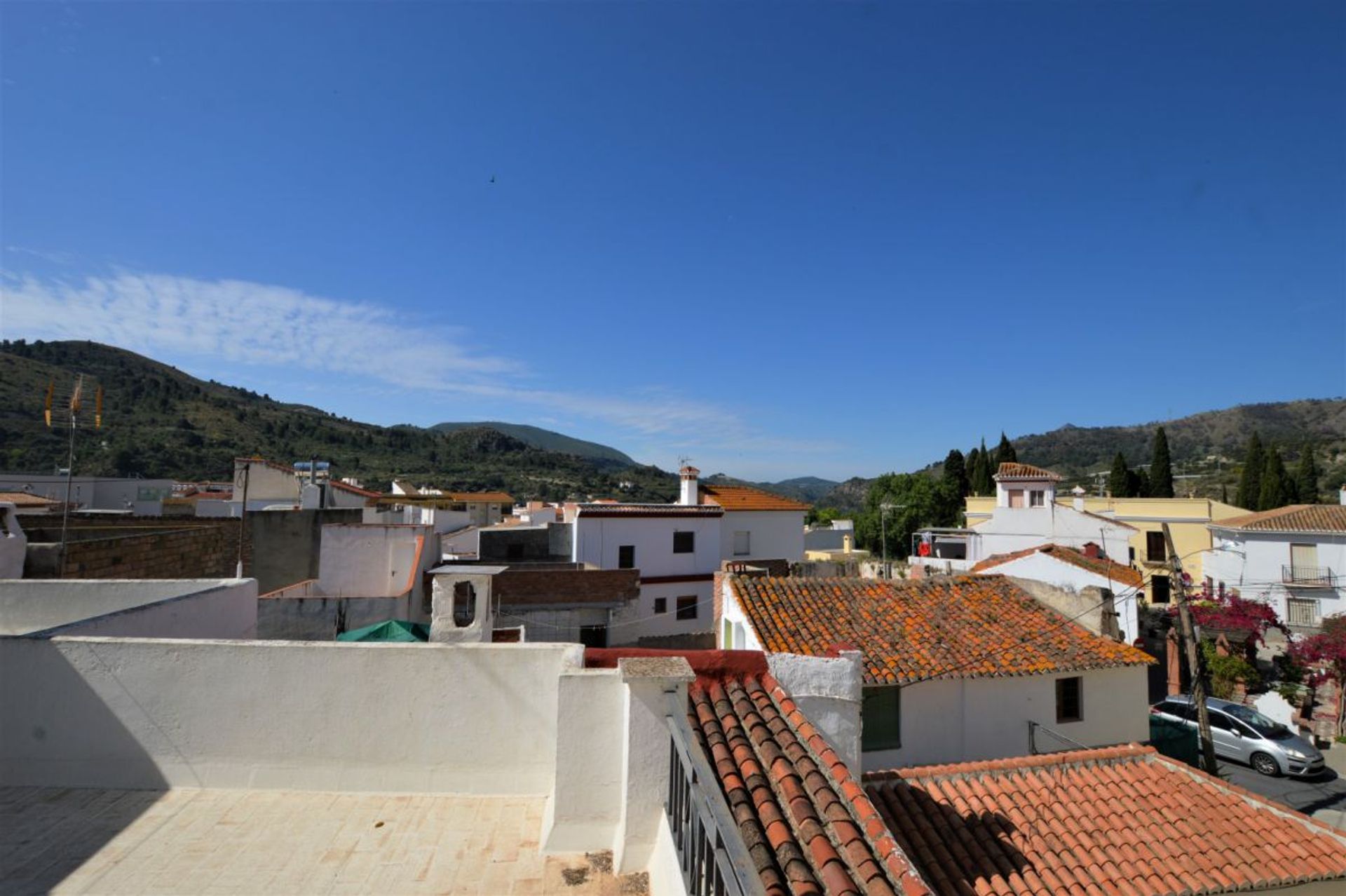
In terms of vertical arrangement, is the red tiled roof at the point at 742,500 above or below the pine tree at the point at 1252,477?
below

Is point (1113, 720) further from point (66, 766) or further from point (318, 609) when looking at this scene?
point (318, 609)

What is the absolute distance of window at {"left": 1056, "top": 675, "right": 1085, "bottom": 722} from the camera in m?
11.1

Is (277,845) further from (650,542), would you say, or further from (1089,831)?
(650,542)

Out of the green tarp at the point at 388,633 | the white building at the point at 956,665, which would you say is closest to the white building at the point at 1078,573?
the white building at the point at 956,665

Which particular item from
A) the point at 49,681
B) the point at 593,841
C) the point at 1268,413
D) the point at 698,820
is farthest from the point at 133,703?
the point at 1268,413

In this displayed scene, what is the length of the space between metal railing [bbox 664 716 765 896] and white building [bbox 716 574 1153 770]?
690 cm

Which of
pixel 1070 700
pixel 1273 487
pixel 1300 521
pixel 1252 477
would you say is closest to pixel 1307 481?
pixel 1252 477

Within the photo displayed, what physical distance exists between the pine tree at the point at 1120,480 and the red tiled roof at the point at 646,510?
37450mm

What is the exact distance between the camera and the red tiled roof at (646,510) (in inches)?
952

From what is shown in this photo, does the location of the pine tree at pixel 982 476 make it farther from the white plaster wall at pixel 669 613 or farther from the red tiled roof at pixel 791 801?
the red tiled roof at pixel 791 801

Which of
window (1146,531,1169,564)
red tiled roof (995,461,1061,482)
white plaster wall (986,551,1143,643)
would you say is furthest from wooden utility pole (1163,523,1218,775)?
window (1146,531,1169,564)

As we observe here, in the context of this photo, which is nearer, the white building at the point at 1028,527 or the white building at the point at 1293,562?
the white building at the point at 1293,562

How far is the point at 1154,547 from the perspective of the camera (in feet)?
106

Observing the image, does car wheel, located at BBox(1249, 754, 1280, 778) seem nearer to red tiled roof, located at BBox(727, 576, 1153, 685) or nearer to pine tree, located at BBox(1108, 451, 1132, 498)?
red tiled roof, located at BBox(727, 576, 1153, 685)
